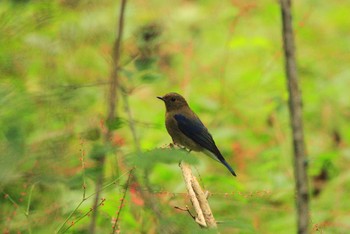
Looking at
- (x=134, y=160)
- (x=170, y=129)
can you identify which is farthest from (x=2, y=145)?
(x=170, y=129)

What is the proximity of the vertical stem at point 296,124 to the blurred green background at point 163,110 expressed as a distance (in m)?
0.55

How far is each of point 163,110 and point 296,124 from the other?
4792mm

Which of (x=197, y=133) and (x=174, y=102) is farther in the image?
(x=174, y=102)

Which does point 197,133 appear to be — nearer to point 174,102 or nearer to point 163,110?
point 174,102

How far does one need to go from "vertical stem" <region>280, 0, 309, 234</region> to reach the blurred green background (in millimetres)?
548

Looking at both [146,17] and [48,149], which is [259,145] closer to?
[146,17]

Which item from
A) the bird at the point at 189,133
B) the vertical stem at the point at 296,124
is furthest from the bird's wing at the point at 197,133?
the vertical stem at the point at 296,124

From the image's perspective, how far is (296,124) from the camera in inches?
66.1

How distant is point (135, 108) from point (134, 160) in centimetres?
522

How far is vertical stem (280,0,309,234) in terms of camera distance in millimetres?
1630

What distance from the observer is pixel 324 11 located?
28.4ft

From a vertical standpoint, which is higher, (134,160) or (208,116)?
(134,160)

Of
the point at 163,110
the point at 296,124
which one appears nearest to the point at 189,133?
the point at 163,110

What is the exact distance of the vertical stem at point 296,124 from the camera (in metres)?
1.63
